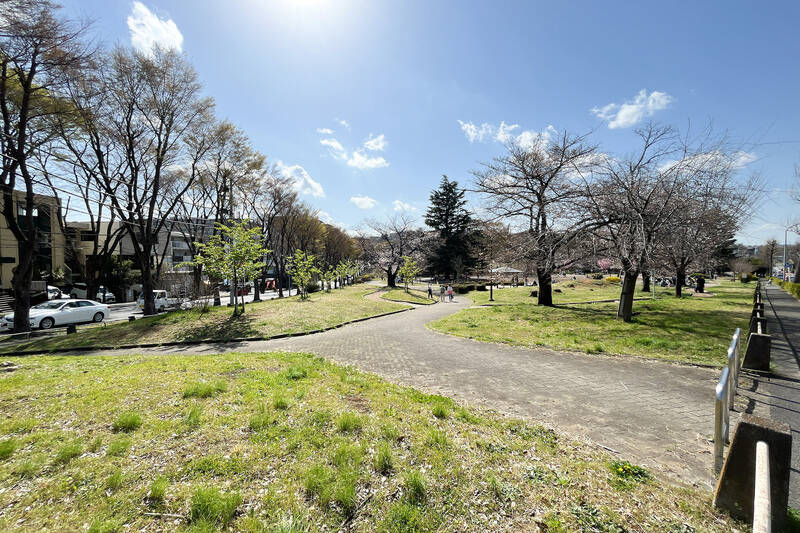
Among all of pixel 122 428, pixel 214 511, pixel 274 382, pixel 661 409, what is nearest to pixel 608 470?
pixel 661 409

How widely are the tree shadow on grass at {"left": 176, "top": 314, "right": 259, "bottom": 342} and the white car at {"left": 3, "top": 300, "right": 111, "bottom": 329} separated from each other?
37.4 ft

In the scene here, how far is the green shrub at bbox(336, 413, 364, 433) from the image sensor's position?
12.8ft

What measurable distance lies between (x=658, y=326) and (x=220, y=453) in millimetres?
13646

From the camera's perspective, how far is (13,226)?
1302 centimetres

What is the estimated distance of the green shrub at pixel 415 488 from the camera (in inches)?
109

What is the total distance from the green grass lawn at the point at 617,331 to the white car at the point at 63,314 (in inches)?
854

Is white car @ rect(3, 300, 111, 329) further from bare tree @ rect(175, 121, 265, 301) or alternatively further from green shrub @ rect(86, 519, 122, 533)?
green shrub @ rect(86, 519, 122, 533)

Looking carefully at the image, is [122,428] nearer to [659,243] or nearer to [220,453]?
[220,453]

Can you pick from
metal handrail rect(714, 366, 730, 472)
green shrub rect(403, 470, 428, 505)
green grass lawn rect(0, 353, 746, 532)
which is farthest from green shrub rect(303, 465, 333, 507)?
metal handrail rect(714, 366, 730, 472)

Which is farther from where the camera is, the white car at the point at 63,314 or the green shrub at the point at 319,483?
the white car at the point at 63,314

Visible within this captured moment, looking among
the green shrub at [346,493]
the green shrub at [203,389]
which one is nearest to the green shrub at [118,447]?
the green shrub at [203,389]

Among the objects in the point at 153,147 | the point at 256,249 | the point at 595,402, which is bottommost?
the point at 595,402

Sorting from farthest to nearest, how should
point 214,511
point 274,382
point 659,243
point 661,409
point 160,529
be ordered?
1. point 659,243
2. point 274,382
3. point 661,409
4. point 214,511
5. point 160,529

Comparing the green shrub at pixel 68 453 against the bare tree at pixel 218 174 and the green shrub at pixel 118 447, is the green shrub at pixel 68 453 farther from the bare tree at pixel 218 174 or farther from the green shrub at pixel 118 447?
the bare tree at pixel 218 174
